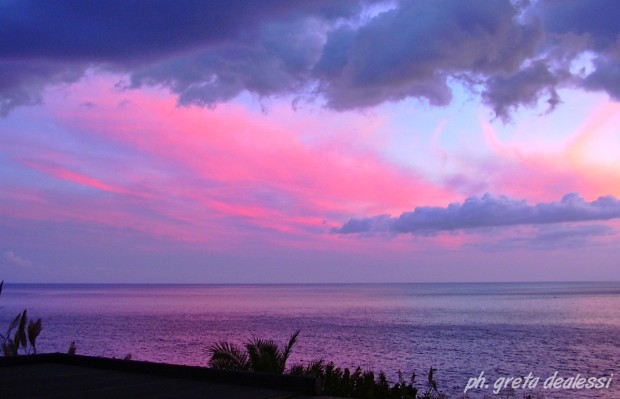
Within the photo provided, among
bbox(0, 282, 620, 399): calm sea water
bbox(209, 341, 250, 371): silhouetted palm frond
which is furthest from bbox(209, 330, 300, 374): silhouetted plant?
bbox(0, 282, 620, 399): calm sea water

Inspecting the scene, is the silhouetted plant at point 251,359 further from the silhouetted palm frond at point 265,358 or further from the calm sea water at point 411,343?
the calm sea water at point 411,343

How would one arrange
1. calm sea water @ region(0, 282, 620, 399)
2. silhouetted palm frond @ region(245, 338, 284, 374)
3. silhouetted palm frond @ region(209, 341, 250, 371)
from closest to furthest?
silhouetted palm frond @ region(245, 338, 284, 374)
silhouetted palm frond @ region(209, 341, 250, 371)
calm sea water @ region(0, 282, 620, 399)

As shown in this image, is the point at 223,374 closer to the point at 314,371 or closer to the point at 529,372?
the point at 314,371

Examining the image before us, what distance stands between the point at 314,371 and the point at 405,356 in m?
33.9

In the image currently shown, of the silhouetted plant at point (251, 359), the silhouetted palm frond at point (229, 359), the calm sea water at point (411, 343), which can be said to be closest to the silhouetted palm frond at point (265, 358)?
the silhouetted plant at point (251, 359)

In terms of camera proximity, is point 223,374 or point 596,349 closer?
point 223,374

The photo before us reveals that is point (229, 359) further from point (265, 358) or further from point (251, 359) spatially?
point (265, 358)

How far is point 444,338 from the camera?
2354 inches

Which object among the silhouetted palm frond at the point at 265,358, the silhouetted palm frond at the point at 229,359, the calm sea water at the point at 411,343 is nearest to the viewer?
the silhouetted palm frond at the point at 265,358

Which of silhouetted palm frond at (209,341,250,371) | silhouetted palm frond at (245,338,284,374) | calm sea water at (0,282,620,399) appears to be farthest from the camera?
calm sea water at (0,282,620,399)

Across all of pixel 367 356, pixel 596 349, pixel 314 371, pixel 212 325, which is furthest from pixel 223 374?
pixel 212 325

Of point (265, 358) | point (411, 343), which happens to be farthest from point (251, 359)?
point (411, 343)

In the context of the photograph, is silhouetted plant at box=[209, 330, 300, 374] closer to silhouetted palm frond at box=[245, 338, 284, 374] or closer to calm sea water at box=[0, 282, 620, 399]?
silhouetted palm frond at box=[245, 338, 284, 374]

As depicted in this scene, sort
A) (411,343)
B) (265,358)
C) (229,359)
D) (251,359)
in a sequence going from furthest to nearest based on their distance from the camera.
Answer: (411,343) → (251,359) → (229,359) → (265,358)
